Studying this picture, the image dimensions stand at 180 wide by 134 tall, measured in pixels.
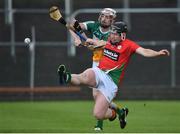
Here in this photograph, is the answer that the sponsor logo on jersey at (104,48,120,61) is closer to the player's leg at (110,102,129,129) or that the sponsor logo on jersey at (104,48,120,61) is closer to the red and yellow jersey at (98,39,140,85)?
the red and yellow jersey at (98,39,140,85)

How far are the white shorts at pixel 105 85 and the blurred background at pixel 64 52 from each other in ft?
38.3

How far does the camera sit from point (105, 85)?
17547 mm

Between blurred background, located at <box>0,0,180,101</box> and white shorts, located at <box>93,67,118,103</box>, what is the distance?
11666 mm

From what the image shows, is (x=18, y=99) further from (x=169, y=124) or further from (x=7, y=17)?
(x=169, y=124)

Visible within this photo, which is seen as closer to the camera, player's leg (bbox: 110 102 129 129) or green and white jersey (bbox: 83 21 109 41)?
player's leg (bbox: 110 102 129 129)

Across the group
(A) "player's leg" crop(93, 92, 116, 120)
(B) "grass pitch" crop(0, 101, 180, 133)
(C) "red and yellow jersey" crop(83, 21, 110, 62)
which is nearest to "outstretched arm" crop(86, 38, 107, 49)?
(C) "red and yellow jersey" crop(83, 21, 110, 62)

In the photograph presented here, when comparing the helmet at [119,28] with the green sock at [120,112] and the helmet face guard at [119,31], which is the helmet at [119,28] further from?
the green sock at [120,112]

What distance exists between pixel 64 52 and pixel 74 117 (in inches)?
315

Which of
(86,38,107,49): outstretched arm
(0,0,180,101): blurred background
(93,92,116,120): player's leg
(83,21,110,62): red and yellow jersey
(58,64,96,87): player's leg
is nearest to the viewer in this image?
(58,64,96,87): player's leg

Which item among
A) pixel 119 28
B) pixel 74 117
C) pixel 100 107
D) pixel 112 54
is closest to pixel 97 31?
pixel 119 28

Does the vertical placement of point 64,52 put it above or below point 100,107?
below

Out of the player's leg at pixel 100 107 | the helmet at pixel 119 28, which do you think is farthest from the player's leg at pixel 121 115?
the helmet at pixel 119 28

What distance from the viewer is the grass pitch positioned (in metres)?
18.8

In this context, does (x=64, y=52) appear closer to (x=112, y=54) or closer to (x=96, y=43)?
(x=96, y=43)
